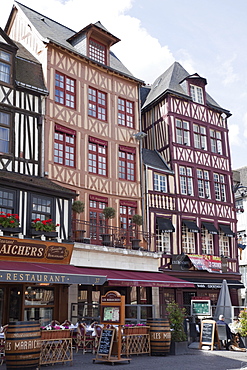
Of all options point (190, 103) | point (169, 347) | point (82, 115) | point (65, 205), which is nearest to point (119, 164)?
point (82, 115)

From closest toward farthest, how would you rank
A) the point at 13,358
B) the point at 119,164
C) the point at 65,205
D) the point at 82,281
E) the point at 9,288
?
1. the point at 13,358
2. the point at 82,281
3. the point at 9,288
4. the point at 65,205
5. the point at 119,164

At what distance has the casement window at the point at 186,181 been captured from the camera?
20922mm

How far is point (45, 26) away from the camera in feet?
61.4

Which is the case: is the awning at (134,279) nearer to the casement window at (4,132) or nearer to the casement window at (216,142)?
the casement window at (4,132)

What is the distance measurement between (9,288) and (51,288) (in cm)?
152

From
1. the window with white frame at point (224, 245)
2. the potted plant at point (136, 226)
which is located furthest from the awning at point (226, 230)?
the potted plant at point (136, 226)

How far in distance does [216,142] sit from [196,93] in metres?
2.71

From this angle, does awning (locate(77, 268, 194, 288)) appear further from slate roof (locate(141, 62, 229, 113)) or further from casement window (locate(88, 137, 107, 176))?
slate roof (locate(141, 62, 229, 113))

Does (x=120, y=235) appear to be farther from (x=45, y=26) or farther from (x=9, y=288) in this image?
(x=45, y=26)

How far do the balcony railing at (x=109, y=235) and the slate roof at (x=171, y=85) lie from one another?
7.31 m

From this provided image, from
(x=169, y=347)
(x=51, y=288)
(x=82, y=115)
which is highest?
(x=82, y=115)

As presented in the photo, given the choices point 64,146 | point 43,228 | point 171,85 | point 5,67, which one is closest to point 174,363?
point 43,228

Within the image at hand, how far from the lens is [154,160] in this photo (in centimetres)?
2058

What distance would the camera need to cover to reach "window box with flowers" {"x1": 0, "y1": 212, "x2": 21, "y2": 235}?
12.5m
